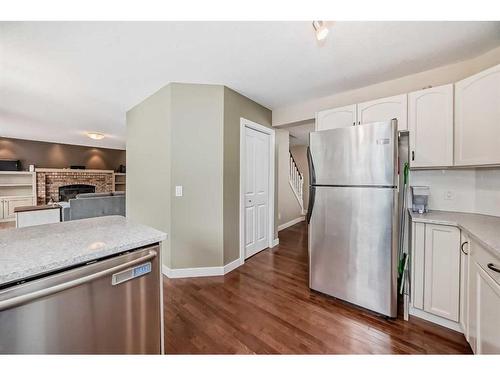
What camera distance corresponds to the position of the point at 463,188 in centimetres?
196

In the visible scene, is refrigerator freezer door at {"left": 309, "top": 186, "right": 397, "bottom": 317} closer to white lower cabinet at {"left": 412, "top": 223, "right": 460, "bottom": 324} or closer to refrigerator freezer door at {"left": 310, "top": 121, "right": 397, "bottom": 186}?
refrigerator freezer door at {"left": 310, "top": 121, "right": 397, "bottom": 186}

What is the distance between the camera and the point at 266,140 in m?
3.45

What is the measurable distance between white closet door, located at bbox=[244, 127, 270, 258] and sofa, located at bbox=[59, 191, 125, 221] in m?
3.71

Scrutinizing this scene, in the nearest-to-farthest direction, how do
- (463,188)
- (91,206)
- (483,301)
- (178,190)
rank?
(483,301) < (463,188) < (178,190) < (91,206)

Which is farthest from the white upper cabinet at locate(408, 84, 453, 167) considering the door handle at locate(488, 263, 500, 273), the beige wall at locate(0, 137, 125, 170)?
the beige wall at locate(0, 137, 125, 170)

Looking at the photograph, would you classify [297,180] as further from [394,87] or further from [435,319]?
[435,319]

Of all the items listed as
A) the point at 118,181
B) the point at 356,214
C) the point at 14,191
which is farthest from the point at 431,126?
the point at 14,191

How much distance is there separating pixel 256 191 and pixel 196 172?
3.49 ft

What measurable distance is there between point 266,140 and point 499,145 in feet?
8.34

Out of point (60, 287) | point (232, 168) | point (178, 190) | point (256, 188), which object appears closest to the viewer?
point (60, 287)

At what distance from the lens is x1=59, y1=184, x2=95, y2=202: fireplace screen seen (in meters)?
6.70

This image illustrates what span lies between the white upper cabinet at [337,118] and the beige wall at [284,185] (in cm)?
158

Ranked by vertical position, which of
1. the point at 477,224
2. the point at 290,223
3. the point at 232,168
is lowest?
→ the point at 290,223
